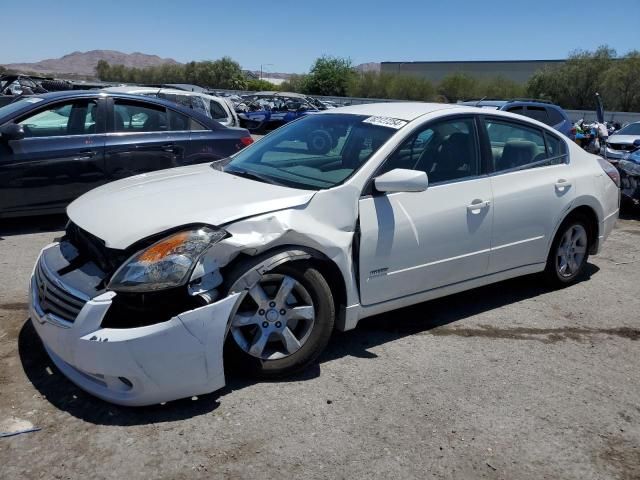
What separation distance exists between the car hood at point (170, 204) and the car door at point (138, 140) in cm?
283

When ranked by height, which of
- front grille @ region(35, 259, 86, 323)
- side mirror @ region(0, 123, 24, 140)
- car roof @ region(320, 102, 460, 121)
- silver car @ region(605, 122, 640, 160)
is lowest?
front grille @ region(35, 259, 86, 323)

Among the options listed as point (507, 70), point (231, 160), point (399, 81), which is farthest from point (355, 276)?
point (507, 70)

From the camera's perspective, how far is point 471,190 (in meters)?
4.31

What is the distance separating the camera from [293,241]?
343 centimetres

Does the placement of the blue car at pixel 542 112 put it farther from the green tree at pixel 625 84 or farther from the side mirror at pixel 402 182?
the green tree at pixel 625 84

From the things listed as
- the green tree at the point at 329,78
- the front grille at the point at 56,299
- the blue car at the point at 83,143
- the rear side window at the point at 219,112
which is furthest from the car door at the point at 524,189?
the green tree at the point at 329,78

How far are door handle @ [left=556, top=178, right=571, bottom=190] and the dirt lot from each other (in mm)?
1151

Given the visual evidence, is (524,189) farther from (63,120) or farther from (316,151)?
(63,120)

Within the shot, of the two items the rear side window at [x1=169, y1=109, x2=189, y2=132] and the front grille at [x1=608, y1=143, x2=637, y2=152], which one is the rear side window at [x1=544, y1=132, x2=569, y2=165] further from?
A: the front grille at [x1=608, y1=143, x2=637, y2=152]

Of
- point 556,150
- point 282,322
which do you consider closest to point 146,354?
point 282,322

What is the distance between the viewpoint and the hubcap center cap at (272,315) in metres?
3.35

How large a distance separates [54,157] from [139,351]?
169 inches

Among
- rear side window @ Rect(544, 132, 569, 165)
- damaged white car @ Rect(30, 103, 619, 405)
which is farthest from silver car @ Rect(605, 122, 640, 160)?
damaged white car @ Rect(30, 103, 619, 405)

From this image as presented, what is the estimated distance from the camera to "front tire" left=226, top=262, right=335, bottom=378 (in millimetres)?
3311
